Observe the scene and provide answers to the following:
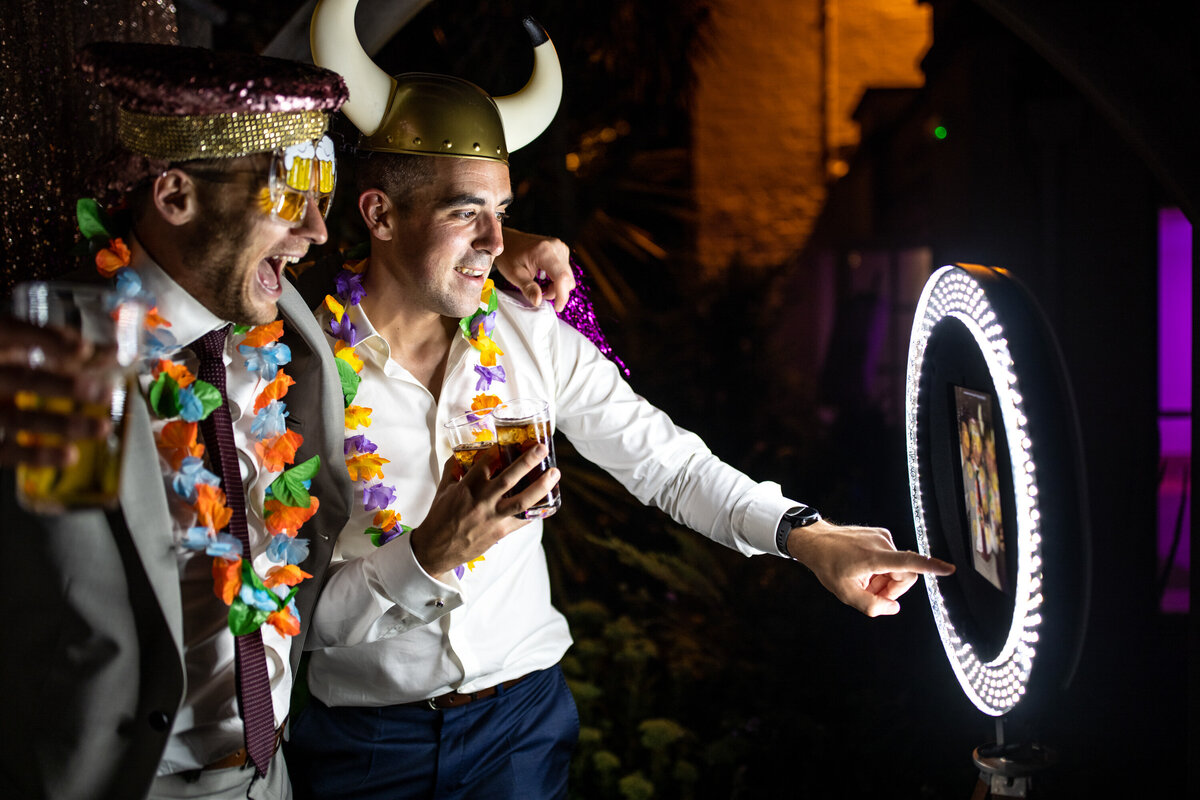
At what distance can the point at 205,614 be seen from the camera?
1596 mm

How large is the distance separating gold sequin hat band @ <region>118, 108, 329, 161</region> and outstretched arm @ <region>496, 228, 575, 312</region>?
840mm

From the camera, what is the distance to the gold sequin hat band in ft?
4.75

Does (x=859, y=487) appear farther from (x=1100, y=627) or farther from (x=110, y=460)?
(x=110, y=460)

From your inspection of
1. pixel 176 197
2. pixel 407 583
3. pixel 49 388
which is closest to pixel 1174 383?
pixel 407 583

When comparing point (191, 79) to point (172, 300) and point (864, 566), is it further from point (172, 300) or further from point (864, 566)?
point (864, 566)

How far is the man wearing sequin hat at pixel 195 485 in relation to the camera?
1.37 metres

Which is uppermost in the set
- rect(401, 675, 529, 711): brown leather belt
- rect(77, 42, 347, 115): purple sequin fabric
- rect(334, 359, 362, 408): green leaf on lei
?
rect(77, 42, 347, 115): purple sequin fabric

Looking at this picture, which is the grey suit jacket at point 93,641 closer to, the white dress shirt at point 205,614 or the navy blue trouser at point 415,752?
the white dress shirt at point 205,614

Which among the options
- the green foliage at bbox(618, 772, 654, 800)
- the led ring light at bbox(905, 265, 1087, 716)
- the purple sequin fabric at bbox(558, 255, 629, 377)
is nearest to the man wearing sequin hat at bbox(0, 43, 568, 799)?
the purple sequin fabric at bbox(558, 255, 629, 377)

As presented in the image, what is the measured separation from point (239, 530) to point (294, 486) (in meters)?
0.13

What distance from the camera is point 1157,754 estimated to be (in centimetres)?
332

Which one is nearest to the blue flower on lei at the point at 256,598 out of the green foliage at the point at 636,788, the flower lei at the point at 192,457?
the flower lei at the point at 192,457

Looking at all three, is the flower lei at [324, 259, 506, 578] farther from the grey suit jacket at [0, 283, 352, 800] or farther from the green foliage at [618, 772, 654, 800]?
the green foliage at [618, 772, 654, 800]

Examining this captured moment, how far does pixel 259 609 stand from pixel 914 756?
254cm
